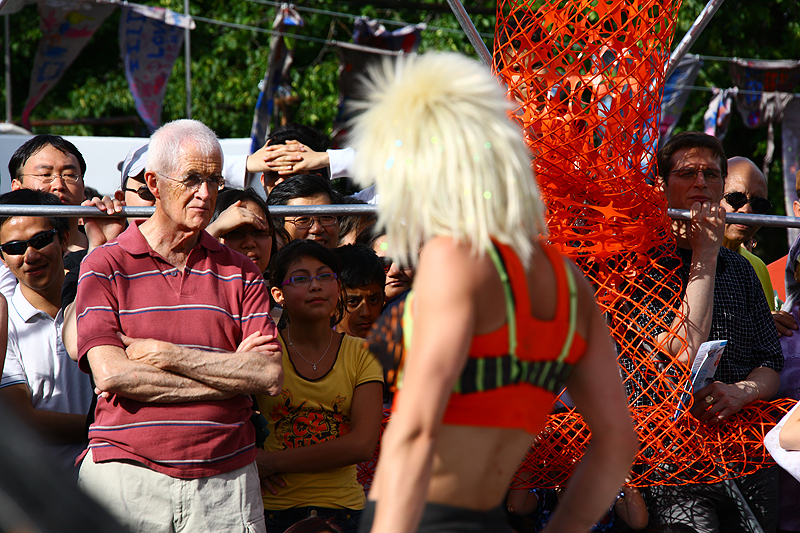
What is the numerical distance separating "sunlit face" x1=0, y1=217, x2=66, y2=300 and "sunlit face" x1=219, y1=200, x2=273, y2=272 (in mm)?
648

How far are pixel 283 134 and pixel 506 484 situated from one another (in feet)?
11.3

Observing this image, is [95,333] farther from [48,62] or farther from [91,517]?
[48,62]

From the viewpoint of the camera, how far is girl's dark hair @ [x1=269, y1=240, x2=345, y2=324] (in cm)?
329

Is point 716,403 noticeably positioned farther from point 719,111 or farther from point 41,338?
point 719,111

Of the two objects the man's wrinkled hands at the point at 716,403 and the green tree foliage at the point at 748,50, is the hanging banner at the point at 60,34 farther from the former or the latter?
the man's wrinkled hands at the point at 716,403

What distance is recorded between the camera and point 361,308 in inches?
148

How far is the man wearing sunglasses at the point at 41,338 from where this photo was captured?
2.95m

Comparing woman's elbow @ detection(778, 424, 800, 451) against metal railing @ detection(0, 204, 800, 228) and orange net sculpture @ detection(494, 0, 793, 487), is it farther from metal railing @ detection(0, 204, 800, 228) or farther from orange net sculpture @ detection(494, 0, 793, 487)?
metal railing @ detection(0, 204, 800, 228)

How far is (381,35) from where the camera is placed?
30.7 feet

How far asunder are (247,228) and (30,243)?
837 mm

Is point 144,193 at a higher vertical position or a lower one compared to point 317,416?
higher

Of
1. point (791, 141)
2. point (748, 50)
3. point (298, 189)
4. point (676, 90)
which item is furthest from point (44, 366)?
point (748, 50)

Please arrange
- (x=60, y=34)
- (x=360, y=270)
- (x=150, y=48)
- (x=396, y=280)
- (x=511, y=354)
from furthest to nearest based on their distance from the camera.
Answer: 1. (x=60, y=34)
2. (x=150, y=48)
3. (x=396, y=280)
4. (x=360, y=270)
5. (x=511, y=354)

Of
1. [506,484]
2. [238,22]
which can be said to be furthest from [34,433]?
[238,22]
